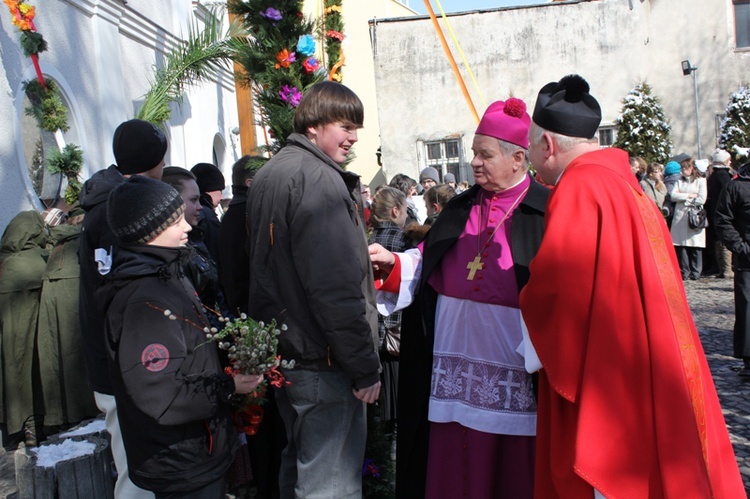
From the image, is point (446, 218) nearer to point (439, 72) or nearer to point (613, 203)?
point (613, 203)

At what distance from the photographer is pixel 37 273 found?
5.72m

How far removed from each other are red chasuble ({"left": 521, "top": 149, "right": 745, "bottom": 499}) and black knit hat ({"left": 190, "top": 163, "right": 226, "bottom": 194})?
10.9ft

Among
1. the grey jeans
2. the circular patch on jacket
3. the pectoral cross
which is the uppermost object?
the pectoral cross

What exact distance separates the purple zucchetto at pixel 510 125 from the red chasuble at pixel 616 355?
0.60m

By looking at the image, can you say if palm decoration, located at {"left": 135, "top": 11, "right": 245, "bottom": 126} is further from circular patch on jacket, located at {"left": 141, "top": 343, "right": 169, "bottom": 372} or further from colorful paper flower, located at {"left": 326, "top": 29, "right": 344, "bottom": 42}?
circular patch on jacket, located at {"left": 141, "top": 343, "right": 169, "bottom": 372}

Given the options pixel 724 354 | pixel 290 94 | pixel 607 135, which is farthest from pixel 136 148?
pixel 607 135

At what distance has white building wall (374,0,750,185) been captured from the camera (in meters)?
Result: 18.6

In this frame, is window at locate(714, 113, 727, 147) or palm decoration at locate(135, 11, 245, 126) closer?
palm decoration at locate(135, 11, 245, 126)

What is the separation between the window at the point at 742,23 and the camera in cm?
1862

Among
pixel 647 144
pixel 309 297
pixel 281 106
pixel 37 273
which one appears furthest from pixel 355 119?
pixel 647 144

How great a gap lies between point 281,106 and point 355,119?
1.19 m

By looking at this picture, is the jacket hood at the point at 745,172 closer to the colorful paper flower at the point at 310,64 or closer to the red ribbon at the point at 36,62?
the colorful paper flower at the point at 310,64

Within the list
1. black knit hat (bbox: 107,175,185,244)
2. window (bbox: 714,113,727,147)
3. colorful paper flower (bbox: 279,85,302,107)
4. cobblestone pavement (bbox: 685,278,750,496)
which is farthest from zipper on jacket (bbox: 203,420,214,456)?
window (bbox: 714,113,727,147)

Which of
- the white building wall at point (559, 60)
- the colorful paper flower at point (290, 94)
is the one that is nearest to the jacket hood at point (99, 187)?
the colorful paper flower at point (290, 94)
